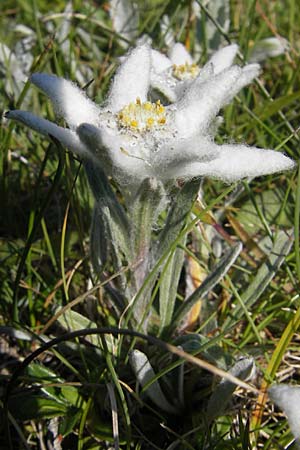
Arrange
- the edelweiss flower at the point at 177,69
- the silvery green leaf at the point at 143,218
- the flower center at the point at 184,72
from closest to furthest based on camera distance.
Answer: the silvery green leaf at the point at 143,218 < the edelweiss flower at the point at 177,69 < the flower center at the point at 184,72

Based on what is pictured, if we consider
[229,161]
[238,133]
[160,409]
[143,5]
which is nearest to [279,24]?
[143,5]

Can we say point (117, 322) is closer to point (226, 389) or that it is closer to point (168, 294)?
point (168, 294)

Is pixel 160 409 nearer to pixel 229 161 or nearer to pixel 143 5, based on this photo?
pixel 229 161

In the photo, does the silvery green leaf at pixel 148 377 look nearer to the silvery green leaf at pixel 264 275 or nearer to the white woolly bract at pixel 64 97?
the silvery green leaf at pixel 264 275

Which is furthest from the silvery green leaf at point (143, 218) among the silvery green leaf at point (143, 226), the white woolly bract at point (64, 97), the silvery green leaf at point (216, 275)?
the white woolly bract at point (64, 97)

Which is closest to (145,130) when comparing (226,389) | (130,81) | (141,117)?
(141,117)

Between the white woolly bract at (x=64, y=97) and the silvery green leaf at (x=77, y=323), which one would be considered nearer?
the white woolly bract at (x=64, y=97)
